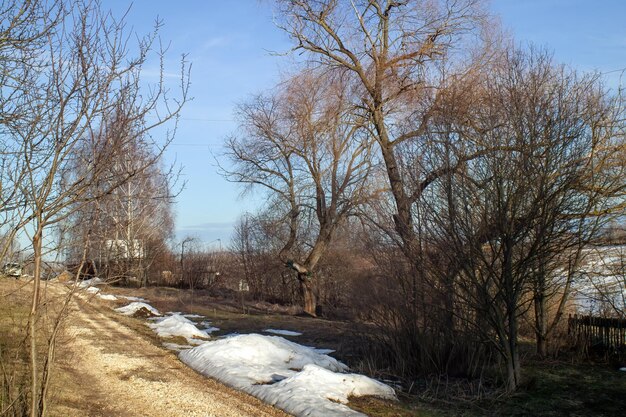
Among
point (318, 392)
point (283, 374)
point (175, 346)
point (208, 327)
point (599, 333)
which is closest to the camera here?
point (318, 392)

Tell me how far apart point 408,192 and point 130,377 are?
548 cm

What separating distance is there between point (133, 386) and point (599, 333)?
8910 mm

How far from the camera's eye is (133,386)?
9.23 metres

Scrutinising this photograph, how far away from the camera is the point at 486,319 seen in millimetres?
10070

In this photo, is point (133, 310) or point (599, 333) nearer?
point (599, 333)

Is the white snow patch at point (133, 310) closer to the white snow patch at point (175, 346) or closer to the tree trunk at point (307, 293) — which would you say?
the white snow patch at point (175, 346)

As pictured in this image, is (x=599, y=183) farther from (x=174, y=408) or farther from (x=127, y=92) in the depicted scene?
(x=127, y=92)

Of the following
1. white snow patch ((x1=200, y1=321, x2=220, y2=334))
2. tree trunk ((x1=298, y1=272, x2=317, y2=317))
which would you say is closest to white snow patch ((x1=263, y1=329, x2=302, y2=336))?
white snow patch ((x1=200, y1=321, x2=220, y2=334))

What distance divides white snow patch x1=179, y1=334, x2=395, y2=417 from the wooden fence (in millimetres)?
4898

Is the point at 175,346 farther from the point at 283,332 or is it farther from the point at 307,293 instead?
the point at 307,293

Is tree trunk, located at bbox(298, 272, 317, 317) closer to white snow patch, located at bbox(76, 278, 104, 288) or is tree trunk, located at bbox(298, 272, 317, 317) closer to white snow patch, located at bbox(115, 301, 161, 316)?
white snow patch, located at bbox(115, 301, 161, 316)

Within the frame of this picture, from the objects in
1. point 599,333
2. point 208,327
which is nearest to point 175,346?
point 208,327

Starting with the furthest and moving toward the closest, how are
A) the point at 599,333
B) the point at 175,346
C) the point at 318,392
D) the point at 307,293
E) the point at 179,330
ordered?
1. the point at 307,293
2. the point at 179,330
3. the point at 175,346
4. the point at 599,333
5. the point at 318,392

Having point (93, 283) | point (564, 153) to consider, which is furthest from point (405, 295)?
point (93, 283)
